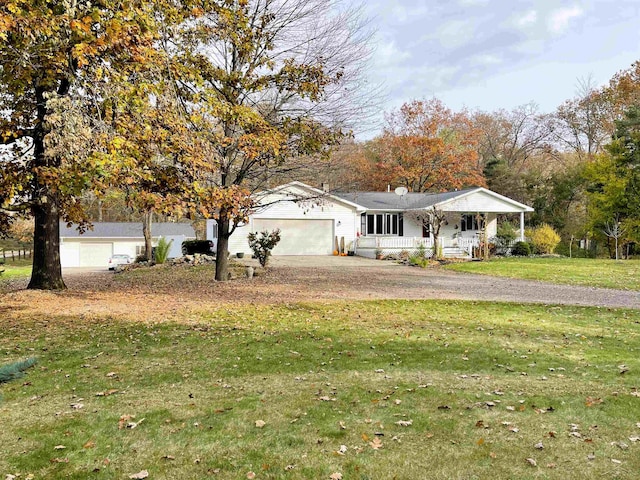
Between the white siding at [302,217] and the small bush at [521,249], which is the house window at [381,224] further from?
the small bush at [521,249]

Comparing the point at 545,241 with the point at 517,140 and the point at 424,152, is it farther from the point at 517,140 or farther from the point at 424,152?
the point at 517,140

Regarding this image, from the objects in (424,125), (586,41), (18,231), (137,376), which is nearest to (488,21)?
(586,41)

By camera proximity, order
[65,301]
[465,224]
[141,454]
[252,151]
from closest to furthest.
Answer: [141,454]
[65,301]
[252,151]
[465,224]

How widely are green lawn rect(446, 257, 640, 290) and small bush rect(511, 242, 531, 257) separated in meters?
5.05

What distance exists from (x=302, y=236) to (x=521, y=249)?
12107 mm

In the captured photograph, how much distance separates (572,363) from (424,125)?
3405 centimetres

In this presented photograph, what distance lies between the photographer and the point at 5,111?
404 inches

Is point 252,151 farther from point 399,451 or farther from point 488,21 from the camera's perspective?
point 488,21

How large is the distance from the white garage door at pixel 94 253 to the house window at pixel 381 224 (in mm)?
19797

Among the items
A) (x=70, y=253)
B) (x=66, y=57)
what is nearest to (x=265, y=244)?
(x=66, y=57)

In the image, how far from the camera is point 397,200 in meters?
30.8

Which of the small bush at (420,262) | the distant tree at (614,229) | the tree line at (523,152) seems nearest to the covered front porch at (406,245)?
the small bush at (420,262)

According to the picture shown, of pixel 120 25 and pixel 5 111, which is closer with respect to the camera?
pixel 120 25

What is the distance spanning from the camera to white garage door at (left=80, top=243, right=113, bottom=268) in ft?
118
